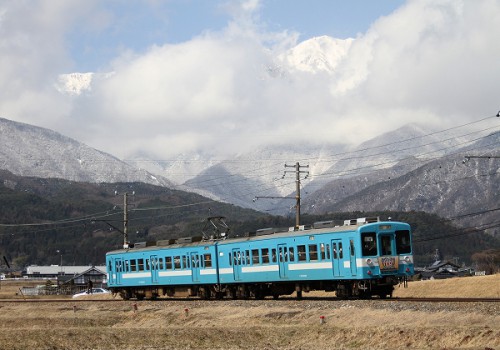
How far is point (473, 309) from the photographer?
1366 inches

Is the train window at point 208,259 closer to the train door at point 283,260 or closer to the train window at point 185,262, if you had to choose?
the train window at point 185,262

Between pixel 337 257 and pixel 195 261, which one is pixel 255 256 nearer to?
pixel 195 261

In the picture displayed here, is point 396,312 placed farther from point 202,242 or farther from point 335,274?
point 202,242

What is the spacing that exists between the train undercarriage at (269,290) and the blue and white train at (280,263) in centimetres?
5

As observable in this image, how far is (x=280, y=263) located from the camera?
52344 mm

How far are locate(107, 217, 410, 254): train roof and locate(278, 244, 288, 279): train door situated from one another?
0.76 meters

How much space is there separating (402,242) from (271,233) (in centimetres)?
940

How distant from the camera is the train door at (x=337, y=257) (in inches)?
1869

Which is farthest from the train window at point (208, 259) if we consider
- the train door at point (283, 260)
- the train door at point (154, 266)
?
the train door at point (283, 260)

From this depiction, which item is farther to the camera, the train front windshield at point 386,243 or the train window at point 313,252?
the train window at point 313,252

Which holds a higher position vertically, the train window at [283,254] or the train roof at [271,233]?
the train roof at [271,233]

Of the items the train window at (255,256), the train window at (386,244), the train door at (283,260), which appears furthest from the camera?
the train window at (255,256)

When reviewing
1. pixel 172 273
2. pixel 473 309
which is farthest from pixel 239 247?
pixel 473 309

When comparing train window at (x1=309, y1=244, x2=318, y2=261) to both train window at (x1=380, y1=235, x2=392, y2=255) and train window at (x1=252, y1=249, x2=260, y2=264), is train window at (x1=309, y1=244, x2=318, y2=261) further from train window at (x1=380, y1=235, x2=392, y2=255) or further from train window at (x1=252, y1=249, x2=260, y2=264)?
train window at (x1=252, y1=249, x2=260, y2=264)
